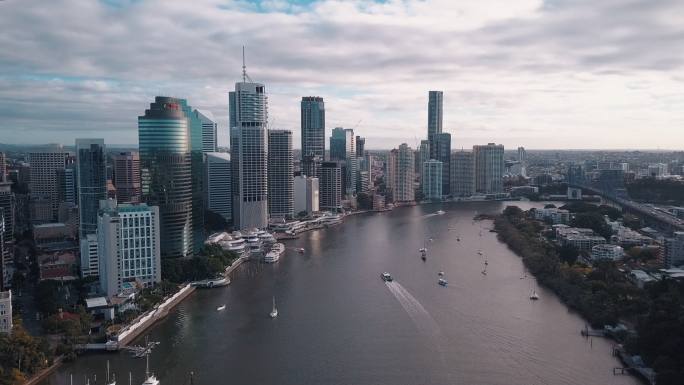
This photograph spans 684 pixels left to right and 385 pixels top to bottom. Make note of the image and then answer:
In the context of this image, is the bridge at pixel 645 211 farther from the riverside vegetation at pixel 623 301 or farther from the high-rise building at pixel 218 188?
the high-rise building at pixel 218 188

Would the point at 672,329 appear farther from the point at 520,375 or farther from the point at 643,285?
the point at 643,285

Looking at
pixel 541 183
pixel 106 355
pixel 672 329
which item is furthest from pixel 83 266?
pixel 541 183

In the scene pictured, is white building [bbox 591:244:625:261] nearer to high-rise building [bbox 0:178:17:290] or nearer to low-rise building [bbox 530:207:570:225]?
low-rise building [bbox 530:207:570:225]

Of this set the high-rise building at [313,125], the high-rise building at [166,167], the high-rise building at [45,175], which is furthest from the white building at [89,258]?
the high-rise building at [313,125]

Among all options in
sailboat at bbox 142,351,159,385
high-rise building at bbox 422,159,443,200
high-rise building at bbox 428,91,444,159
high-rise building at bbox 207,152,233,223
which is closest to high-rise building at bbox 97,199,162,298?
sailboat at bbox 142,351,159,385

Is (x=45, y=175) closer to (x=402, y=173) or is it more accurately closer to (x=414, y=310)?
(x=402, y=173)
